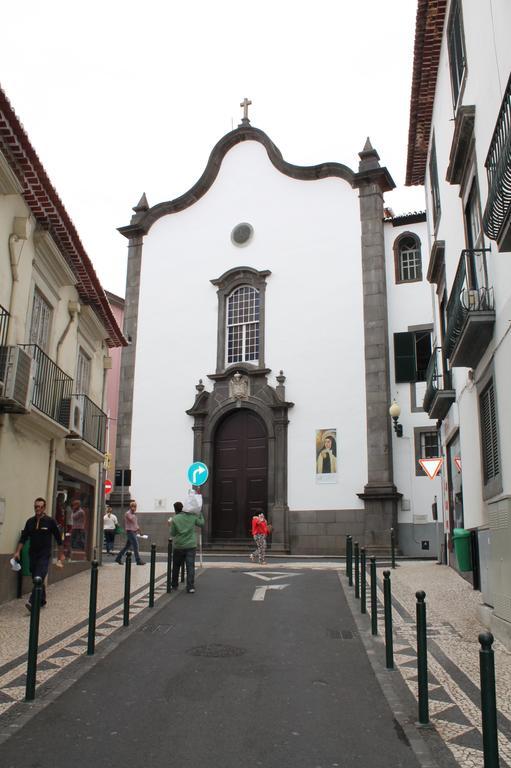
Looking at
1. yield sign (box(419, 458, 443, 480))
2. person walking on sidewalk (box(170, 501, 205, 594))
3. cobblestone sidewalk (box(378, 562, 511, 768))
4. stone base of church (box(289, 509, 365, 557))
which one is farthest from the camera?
stone base of church (box(289, 509, 365, 557))

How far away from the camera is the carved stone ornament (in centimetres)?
2331

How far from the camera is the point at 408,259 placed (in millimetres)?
22594

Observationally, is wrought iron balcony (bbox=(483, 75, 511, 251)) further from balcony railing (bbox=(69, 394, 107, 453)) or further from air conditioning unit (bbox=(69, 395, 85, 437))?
balcony railing (bbox=(69, 394, 107, 453))

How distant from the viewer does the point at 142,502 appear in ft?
78.5

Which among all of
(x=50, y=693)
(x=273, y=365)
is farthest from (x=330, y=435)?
(x=50, y=693)

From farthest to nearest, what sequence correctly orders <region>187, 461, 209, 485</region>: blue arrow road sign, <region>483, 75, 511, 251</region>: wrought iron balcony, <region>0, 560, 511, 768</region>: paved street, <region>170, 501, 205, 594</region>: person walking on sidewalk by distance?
<region>187, 461, 209, 485</region>: blue arrow road sign → <region>170, 501, 205, 594</region>: person walking on sidewalk → <region>483, 75, 511, 251</region>: wrought iron balcony → <region>0, 560, 511, 768</region>: paved street

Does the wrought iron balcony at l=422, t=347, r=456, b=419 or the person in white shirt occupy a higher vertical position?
the wrought iron balcony at l=422, t=347, r=456, b=419

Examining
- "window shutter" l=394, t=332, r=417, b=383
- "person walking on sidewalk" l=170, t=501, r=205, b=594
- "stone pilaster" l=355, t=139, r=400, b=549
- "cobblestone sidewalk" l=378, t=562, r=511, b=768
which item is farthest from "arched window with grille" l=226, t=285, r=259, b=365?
"cobblestone sidewalk" l=378, t=562, r=511, b=768

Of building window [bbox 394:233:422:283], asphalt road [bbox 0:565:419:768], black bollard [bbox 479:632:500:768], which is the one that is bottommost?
asphalt road [bbox 0:565:419:768]

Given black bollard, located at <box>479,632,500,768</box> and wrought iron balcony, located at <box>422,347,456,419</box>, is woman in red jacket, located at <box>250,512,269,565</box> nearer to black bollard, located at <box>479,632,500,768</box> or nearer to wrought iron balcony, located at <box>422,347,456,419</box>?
wrought iron balcony, located at <box>422,347,456,419</box>

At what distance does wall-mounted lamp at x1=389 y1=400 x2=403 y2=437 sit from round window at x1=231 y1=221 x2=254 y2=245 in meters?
7.66

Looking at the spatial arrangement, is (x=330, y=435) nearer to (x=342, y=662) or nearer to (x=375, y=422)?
(x=375, y=422)

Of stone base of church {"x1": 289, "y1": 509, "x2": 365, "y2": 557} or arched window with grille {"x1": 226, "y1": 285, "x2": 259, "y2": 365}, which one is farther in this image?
arched window with grille {"x1": 226, "y1": 285, "x2": 259, "y2": 365}

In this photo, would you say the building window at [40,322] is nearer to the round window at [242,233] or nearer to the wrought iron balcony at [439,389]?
the wrought iron balcony at [439,389]
